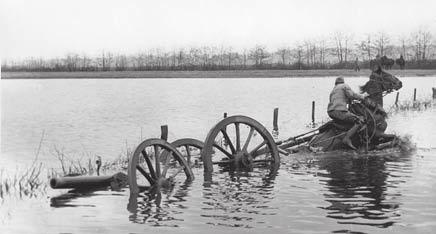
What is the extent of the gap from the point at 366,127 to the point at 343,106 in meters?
1.00

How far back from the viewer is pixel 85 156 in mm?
20969

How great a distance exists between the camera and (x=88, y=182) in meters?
12.3

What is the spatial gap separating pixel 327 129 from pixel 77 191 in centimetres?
721

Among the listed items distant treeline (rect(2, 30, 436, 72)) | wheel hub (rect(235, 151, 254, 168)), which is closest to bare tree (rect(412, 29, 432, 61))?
distant treeline (rect(2, 30, 436, 72))

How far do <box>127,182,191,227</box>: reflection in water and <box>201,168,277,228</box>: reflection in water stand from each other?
0.50 m

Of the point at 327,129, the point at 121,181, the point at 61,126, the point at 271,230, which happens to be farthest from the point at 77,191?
the point at 61,126

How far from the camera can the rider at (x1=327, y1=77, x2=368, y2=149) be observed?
1585 centimetres

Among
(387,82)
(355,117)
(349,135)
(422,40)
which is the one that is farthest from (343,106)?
(422,40)

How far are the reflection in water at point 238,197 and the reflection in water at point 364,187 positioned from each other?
3.84 feet

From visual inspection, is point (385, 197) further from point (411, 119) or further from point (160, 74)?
point (160, 74)

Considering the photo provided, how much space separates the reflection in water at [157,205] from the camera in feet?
32.2

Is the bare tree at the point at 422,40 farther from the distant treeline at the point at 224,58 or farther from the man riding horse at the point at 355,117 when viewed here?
the man riding horse at the point at 355,117

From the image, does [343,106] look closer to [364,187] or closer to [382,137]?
[382,137]

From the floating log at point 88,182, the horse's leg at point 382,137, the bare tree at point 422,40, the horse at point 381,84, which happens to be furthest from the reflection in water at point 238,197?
the bare tree at point 422,40
